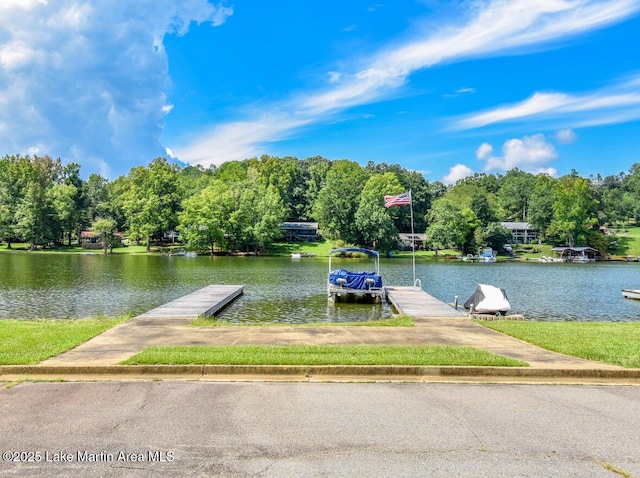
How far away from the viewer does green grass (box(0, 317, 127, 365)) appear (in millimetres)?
8861

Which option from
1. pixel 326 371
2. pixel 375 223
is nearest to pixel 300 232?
pixel 375 223

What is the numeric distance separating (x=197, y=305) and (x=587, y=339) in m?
15.6

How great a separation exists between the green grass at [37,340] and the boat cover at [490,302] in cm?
1625

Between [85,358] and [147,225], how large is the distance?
278 ft

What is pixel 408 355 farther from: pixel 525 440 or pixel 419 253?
pixel 419 253

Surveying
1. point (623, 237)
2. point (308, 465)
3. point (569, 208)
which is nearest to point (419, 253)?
point (569, 208)

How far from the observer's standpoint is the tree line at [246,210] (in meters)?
87.7

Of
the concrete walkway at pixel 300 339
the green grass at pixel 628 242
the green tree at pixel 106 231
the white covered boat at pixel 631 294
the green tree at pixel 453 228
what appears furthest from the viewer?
the green grass at pixel 628 242

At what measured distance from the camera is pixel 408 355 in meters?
9.46

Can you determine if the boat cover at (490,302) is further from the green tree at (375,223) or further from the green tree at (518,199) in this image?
the green tree at (518,199)

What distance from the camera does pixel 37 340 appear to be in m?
10.8

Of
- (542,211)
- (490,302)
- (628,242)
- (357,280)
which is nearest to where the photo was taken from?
(490,302)

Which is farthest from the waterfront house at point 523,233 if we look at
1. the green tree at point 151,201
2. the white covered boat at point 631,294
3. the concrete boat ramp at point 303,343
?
the concrete boat ramp at point 303,343

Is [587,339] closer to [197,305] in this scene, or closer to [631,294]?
[197,305]
